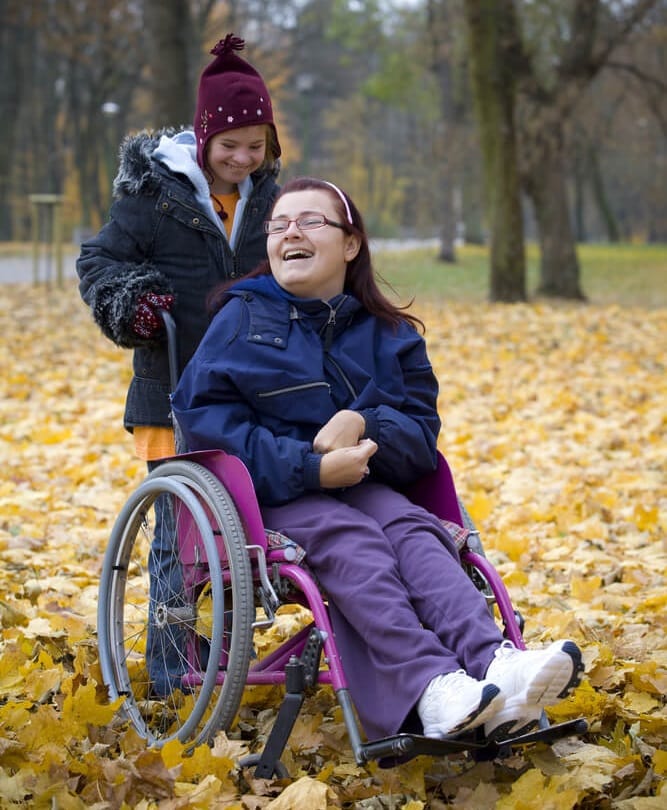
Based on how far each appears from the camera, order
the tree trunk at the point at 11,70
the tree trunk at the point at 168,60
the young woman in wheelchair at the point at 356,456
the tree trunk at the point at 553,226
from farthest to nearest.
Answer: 1. the tree trunk at the point at 11,70
2. the tree trunk at the point at 553,226
3. the tree trunk at the point at 168,60
4. the young woman in wheelchair at the point at 356,456

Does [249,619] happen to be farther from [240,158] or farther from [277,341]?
[240,158]

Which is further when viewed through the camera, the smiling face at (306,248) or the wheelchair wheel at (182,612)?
the smiling face at (306,248)

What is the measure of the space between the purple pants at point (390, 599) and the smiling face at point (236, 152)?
3.35 feet

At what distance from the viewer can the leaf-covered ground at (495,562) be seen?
2.61 m

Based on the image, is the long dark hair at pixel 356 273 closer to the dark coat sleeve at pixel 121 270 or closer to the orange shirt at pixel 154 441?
the dark coat sleeve at pixel 121 270

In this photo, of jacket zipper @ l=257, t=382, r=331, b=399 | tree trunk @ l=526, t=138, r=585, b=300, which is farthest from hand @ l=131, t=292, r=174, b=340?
tree trunk @ l=526, t=138, r=585, b=300

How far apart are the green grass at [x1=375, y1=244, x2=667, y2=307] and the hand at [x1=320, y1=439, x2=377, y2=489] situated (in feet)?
34.7

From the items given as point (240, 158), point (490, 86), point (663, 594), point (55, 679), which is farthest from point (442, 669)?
point (490, 86)

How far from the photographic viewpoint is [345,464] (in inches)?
110

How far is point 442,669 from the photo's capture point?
8.23ft

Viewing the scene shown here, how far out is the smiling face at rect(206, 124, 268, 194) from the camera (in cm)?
333

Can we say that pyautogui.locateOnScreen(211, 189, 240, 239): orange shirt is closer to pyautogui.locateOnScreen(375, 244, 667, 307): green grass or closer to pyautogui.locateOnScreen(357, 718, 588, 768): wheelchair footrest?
pyautogui.locateOnScreen(357, 718, 588, 768): wheelchair footrest

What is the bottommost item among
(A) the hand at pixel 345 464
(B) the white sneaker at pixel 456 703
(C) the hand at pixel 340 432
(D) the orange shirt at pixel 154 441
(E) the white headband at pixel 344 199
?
(B) the white sneaker at pixel 456 703

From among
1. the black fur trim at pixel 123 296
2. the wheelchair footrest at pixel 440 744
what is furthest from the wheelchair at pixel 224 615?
the black fur trim at pixel 123 296
